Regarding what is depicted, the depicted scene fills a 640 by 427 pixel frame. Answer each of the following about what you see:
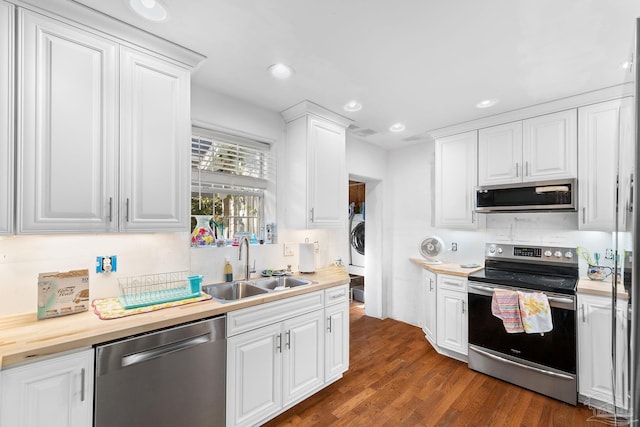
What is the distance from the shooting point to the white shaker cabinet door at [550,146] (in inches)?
102

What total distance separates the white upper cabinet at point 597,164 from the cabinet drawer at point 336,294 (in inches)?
84.0

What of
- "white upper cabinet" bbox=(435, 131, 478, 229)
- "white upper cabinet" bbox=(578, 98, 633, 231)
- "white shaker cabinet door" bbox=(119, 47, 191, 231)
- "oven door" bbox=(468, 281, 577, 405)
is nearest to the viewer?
"white shaker cabinet door" bbox=(119, 47, 191, 231)

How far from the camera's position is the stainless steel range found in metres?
2.32

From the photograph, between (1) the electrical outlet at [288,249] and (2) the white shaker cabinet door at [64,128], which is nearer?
(2) the white shaker cabinet door at [64,128]

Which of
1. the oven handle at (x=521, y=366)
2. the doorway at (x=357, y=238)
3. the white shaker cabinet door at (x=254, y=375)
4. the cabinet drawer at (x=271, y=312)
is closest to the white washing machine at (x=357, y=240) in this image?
the doorway at (x=357, y=238)

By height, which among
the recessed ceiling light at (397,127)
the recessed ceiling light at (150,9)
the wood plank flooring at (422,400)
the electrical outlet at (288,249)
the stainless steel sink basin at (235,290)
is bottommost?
the wood plank flooring at (422,400)

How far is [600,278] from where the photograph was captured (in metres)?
2.52

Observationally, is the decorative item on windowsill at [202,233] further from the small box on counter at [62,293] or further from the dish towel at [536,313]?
the dish towel at [536,313]

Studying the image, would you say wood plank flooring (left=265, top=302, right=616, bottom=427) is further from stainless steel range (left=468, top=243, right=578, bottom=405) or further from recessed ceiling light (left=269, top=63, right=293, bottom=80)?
recessed ceiling light (left=269, top=63, right=293, bottom=80)

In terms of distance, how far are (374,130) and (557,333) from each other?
8.39 ft

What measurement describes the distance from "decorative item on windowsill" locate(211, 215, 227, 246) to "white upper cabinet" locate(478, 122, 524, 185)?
104 inches

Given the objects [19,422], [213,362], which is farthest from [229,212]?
[19,422]

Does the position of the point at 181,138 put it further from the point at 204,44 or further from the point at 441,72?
the point at 441,72

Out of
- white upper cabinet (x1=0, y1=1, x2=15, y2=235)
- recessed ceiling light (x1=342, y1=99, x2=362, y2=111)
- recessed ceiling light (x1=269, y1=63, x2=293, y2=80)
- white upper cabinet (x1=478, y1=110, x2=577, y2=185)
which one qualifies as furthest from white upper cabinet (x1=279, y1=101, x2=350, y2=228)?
white upper cabinet (x1=0, y1=1, x2=15, y2=235)
